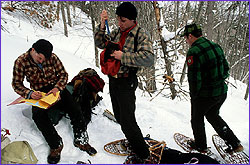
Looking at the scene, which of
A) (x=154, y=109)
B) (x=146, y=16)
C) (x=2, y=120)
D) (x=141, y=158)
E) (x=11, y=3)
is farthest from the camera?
(x=11, y=3)

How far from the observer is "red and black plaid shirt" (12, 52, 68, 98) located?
94.2 inches

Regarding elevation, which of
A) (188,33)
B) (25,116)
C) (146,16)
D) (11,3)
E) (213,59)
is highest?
(11,3)

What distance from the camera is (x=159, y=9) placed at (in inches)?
178

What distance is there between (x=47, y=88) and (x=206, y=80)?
86.3 inches

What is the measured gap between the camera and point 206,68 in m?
2.12

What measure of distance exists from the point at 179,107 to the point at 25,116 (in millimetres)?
3222

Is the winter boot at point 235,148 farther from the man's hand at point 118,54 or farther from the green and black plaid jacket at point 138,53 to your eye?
the man's hand at point 118,54

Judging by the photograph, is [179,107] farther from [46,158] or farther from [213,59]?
[46,158]

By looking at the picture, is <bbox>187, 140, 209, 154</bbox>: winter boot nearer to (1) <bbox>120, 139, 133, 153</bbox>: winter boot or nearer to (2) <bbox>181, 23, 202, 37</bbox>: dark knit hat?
(1) <bbox>120, 139, 133, 153</bbox>: winter boot

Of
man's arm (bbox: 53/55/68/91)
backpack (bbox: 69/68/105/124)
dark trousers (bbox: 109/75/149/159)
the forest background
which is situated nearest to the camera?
dark trousers (bbox: 109/75/149/159)

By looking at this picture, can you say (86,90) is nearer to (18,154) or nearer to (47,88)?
(47,88)

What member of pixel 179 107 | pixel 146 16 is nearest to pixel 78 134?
pixel 179 107

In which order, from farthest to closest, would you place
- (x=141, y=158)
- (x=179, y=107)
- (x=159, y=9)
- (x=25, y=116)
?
1. (x=159, y=9)
2. (x=179, y=107)
3. (x=25, y=116)
4. (x=141, y=158)

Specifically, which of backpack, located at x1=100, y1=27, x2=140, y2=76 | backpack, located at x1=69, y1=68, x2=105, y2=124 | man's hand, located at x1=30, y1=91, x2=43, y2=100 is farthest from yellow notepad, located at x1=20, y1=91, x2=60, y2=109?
backpack, located at x1=100, y1=27, x2=140, y2=76
